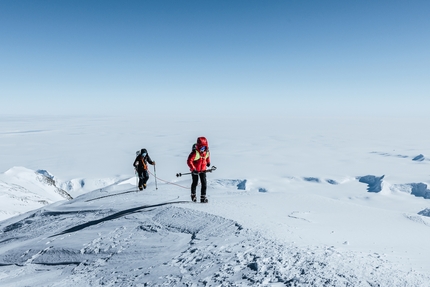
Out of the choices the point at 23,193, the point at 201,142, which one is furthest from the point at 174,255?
the point at 23,193

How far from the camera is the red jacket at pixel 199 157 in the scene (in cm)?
763

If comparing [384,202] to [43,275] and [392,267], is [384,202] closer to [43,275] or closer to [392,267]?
[392,267]

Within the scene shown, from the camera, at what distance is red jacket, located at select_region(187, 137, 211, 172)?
25.0ft

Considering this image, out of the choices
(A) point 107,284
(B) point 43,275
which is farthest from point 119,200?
(A) point 107,284

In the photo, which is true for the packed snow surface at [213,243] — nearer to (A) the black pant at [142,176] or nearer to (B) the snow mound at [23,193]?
(A) the black pant at [142,176]

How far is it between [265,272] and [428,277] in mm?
2271

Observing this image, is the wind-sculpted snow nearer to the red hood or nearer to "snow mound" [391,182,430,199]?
the red hood

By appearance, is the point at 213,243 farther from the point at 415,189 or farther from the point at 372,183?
the point at 372,183

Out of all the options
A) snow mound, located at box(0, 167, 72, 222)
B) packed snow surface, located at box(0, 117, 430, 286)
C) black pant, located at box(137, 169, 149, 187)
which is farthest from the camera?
snow mound, located at box(0, 167, 72, 222)

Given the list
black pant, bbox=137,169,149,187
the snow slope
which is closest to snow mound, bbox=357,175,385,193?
black pant, bbox=137,169,149,187

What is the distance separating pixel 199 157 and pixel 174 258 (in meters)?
3.39

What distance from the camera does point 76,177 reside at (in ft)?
219

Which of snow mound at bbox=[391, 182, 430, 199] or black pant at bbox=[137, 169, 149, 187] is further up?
black pant at bbox=[137, 169, 149, 187]

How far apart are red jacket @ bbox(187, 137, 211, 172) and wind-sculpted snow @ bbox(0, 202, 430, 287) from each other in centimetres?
130
